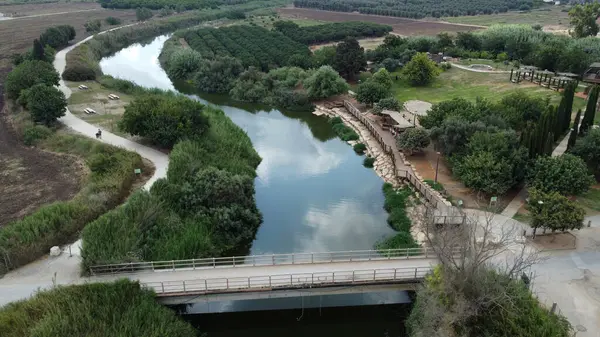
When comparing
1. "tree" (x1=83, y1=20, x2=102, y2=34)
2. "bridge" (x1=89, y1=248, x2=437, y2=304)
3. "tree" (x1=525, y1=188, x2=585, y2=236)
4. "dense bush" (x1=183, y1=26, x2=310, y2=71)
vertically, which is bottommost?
"bridge" (x1=89, y1=248, x2=437, y2=304)

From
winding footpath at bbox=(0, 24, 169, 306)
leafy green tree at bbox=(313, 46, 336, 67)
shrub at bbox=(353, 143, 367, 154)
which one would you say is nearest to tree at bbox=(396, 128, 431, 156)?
shrub at bbox=(353, 143, 367, 154)

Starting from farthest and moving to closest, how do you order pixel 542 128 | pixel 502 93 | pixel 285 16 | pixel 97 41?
pixel 285 16
pixel 97 41
pixel 502 93
pixel 542 128

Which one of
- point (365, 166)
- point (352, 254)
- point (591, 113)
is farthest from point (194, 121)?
point (591, 113)

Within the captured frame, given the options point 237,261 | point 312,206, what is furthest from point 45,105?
point 237,261

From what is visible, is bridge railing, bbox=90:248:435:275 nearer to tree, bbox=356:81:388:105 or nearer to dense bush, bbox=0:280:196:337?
dense bush, bbox=0:280:196:337

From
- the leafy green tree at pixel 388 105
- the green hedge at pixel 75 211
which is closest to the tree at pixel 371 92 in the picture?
the leafy green tree at pixel 388 105

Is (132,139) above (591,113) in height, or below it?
below

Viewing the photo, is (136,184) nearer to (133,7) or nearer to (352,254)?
(352,254)

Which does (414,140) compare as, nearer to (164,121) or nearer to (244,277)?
(164,121)
